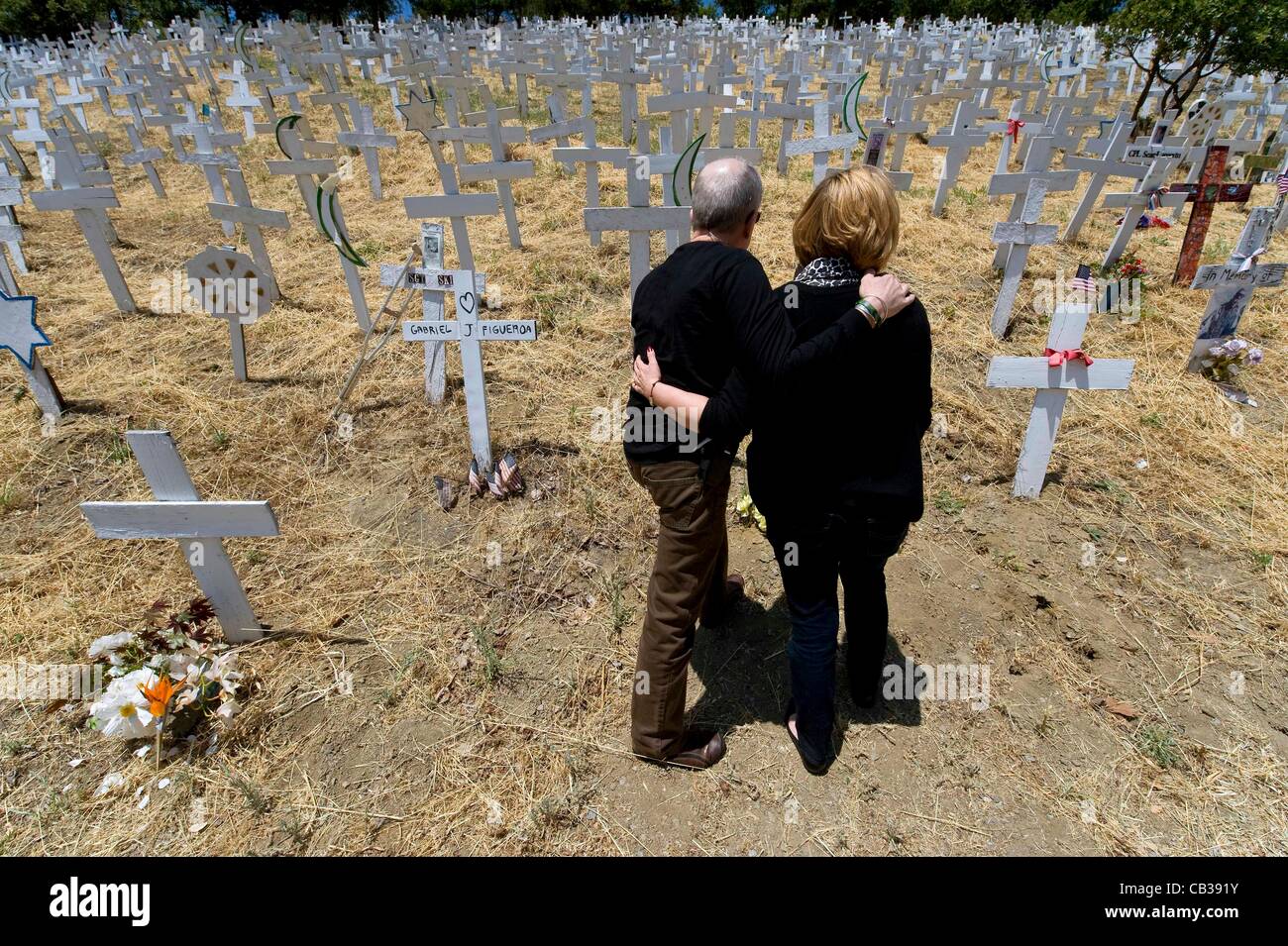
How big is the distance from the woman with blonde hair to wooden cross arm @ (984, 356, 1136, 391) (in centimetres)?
167

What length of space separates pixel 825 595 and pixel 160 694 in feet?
7.75

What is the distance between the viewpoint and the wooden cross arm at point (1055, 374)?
10.9 ft

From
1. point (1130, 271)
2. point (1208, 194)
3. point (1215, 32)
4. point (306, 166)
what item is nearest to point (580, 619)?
point (306, 166)

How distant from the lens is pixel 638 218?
157 inches

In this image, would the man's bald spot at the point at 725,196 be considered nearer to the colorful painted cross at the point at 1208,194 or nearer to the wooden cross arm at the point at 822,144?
the wooden cross arm at the point at 822,144

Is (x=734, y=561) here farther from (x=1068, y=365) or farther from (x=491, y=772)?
(x=1068, y=365)

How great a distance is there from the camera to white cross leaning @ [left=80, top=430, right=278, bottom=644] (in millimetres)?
2420

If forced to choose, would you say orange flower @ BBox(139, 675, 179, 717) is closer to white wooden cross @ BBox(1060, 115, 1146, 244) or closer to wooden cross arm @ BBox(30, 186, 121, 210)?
wooden cross arm @ BBox(30, 186, 121, 210)

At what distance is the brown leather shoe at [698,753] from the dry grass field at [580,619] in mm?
61

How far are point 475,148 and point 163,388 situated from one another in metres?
8.06

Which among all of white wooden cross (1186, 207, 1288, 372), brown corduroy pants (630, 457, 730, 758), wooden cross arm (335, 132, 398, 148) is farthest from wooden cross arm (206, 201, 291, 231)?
white wooden cross (1186, 207, 1288, 372)

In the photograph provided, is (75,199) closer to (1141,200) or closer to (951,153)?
(951,153)

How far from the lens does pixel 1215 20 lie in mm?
10539

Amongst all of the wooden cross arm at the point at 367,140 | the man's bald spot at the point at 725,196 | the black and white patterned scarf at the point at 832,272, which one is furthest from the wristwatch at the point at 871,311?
the wooden cross arm at the point at 367,140
